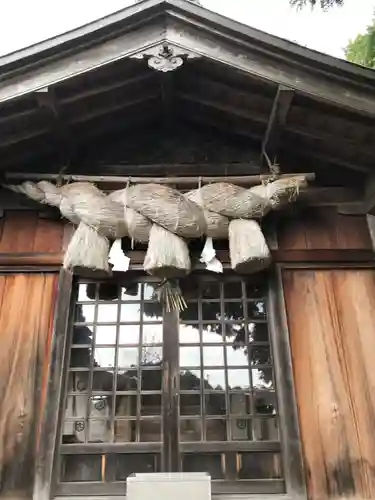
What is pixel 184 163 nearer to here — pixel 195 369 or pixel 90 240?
pixel 90 240

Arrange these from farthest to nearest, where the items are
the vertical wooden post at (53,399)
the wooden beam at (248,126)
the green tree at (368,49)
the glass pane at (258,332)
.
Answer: the green tree at (368,49), the wooden beam at (248,126), the glass pane at (258,332), the vertical wooden post at (53,399)

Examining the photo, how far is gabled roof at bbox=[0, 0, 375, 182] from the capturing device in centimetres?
438

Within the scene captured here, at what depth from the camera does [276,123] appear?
4676mm

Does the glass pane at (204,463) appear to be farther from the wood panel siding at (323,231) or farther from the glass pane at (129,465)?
the wood panel siding at (323,231)

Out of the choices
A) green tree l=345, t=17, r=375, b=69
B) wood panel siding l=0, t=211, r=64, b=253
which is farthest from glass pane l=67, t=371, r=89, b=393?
green tree l=345, t=17, r=375, b=69

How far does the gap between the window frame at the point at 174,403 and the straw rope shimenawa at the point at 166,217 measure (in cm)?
41

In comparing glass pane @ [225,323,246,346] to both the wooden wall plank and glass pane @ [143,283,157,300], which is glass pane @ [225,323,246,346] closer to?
glass pane @ [143,283,157,300]

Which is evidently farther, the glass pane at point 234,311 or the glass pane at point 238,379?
the glass pane at point 234,311

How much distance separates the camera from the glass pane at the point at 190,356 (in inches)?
173

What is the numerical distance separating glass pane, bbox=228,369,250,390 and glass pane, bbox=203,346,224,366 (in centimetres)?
13

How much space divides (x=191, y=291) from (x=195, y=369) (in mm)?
740

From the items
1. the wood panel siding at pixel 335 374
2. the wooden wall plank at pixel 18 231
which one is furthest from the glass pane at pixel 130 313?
the wood panel siding at pixel 335 374

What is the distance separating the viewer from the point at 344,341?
14.5 ft

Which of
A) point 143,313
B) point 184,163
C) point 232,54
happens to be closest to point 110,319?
point 143,313
